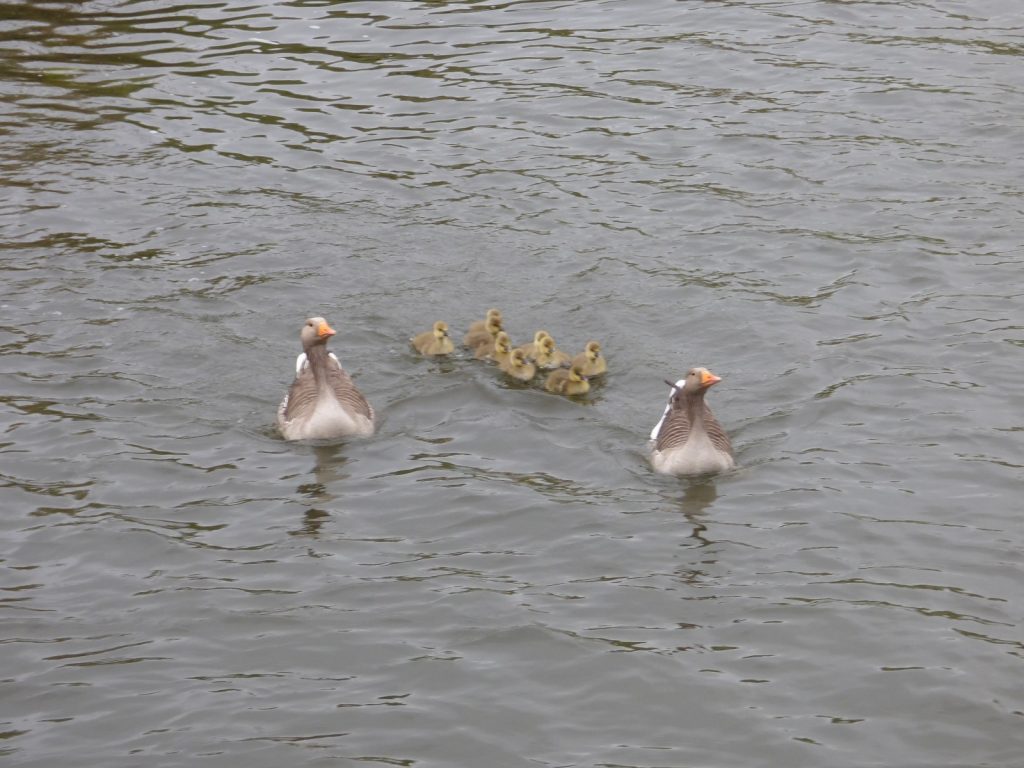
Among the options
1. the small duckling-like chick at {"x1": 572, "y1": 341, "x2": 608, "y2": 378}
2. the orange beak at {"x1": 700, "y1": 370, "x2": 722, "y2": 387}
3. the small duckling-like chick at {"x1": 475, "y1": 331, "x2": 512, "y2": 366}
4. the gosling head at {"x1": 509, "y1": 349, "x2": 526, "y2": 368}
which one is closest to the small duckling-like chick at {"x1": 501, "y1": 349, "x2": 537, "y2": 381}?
the gosling head at {"x1": 509, "y1": 349, "x2": 526, "y2": 368}

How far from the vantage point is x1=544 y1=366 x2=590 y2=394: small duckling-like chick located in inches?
551

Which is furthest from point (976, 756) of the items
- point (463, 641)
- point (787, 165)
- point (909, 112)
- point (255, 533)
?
point (909, 112)

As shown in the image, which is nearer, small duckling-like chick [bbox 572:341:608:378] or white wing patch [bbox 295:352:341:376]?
white wing patch [bbox 295:352:341:376]

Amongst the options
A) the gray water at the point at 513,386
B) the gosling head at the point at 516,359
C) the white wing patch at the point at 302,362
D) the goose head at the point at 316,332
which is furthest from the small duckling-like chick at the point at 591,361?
the goose head at the point at 316,332

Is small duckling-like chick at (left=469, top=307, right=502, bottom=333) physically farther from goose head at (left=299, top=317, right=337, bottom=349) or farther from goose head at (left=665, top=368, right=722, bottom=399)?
goose head at (left=665, top=368, right=722, bottom=399)

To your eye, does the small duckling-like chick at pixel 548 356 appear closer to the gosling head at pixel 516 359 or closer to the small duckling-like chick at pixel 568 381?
the gosling head at pixel 516 359

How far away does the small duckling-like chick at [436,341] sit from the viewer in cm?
1470

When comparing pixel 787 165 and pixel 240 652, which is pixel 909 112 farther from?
pixel 240 652

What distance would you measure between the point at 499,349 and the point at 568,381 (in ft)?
2.80

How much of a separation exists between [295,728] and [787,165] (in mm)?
11515

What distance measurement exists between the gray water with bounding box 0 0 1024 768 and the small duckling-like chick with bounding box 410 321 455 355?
1.29 ft

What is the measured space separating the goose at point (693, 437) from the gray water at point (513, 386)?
18 centimetres

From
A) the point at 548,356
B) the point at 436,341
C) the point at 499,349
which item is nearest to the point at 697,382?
the point at 548,356

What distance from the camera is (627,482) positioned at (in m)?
12.6
